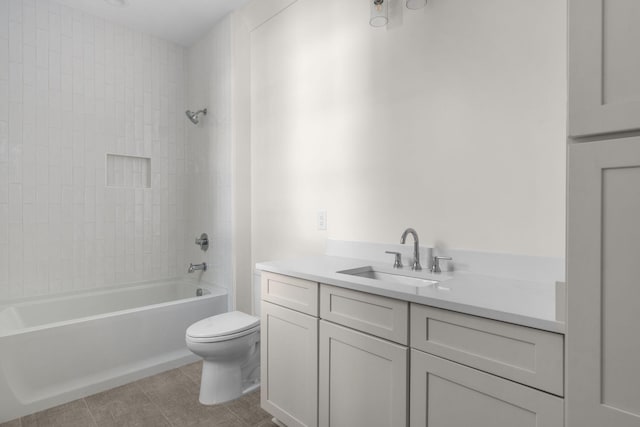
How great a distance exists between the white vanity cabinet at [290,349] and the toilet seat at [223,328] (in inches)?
11.7

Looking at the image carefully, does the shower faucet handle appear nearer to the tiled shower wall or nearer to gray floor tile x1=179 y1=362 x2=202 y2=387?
the tiled shower wall

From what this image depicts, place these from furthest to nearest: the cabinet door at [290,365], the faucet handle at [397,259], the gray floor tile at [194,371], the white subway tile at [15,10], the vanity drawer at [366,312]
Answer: the white subway tile at [15,10], the gray floor tile at [194,371], the faucet handle at [397,259], the cabinet door at [290,365], the vanity drawer at [366,312]

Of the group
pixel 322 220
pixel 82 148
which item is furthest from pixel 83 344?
pixel 322 220

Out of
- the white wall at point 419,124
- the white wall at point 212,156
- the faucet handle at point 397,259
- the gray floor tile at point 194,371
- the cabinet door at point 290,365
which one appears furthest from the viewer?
the white wall at point 212,156

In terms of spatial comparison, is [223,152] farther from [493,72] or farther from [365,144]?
[493,72]

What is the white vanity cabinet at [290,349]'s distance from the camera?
63.0 inches

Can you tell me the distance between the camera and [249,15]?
2779 millimetres

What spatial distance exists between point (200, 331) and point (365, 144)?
1439mm

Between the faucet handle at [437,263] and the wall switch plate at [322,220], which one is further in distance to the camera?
the wall switch plate at [322,220]

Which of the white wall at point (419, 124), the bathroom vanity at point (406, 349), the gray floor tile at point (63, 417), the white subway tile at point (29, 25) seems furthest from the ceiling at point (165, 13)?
the gray floor tile at point (63, 417)

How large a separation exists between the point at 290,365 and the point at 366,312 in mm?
577

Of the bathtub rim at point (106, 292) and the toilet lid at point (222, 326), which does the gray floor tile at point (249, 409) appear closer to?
the toilet lid at point (222, 326)

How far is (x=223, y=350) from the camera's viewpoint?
2.06 m

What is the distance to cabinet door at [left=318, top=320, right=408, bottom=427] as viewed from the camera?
127 cm
